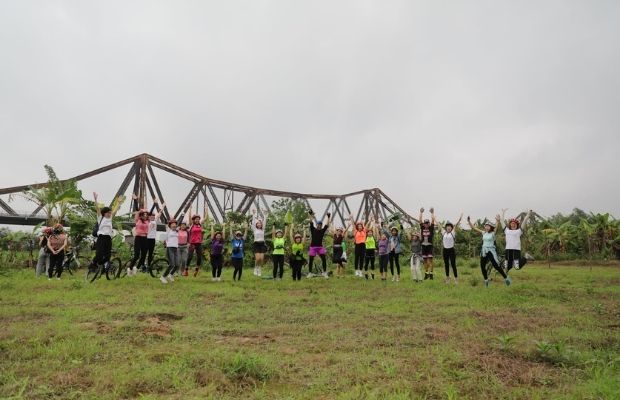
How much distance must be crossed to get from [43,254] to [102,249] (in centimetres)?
382

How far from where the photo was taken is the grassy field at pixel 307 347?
3555mm

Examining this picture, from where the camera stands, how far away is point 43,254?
13.1 m

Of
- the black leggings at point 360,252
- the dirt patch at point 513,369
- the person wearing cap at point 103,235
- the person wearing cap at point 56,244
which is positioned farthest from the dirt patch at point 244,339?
the person wearing cap at point 56,244

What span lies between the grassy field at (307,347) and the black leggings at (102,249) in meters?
1.89

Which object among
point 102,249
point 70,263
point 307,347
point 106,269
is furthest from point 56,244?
point 307,347

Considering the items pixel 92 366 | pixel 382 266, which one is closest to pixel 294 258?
pixel 382 266

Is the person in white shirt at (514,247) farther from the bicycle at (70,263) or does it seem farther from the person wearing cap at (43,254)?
the bicycle at (70,263)

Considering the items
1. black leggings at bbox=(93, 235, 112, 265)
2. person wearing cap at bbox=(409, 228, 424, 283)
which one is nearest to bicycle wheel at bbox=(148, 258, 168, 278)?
black leggings at bbox=(93, 235, 112, 265)

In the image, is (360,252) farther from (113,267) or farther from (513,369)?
(513,369)

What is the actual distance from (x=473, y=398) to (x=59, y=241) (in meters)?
11.0

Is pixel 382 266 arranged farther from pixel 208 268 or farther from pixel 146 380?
pixel 146 380

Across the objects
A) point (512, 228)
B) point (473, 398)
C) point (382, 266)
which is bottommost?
point (473, 398)

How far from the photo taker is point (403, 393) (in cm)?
344

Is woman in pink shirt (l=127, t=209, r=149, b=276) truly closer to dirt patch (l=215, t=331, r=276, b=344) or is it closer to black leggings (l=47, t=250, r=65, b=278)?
black leggings (l=47, t=250, r=65, b=278)
